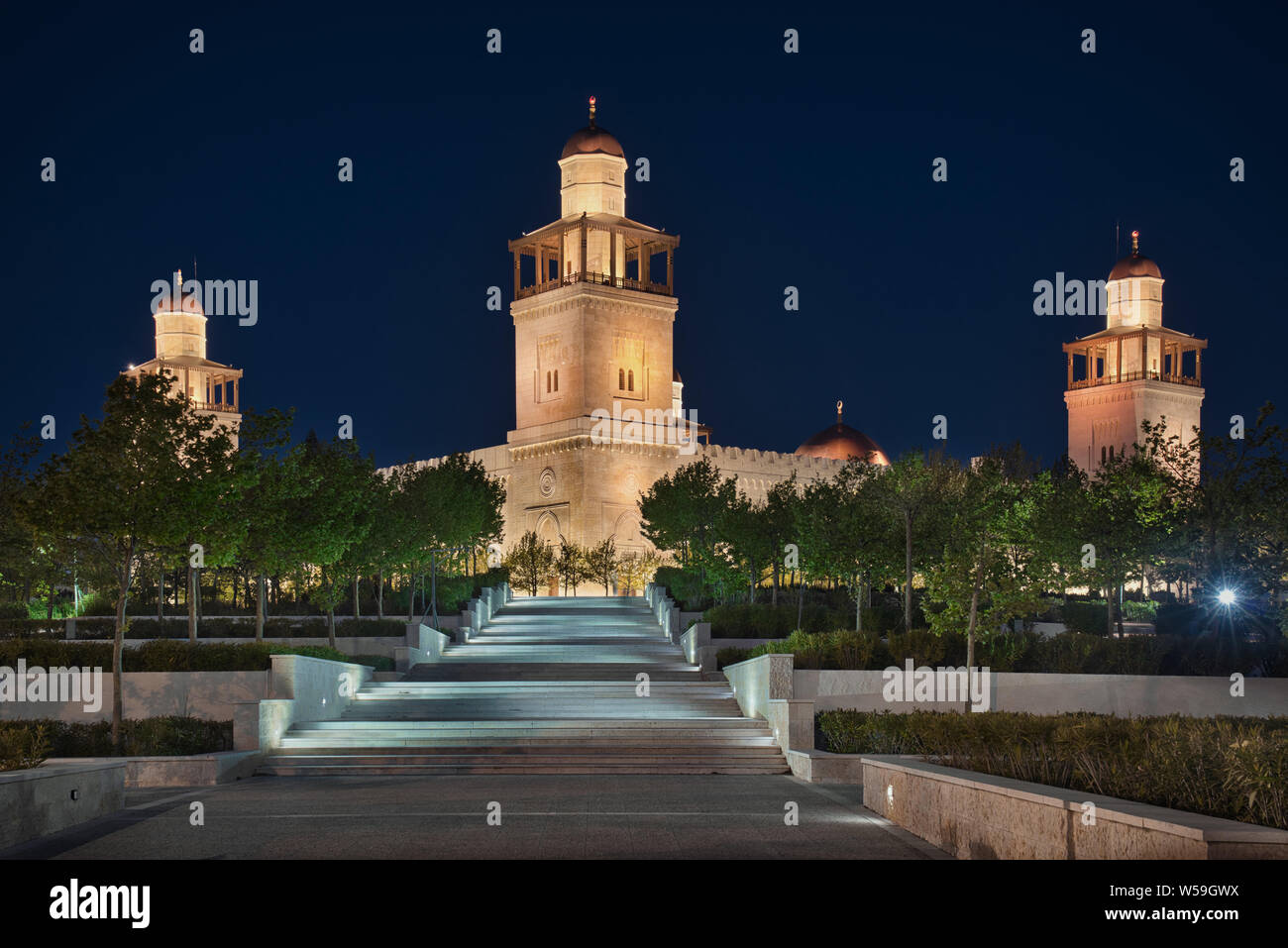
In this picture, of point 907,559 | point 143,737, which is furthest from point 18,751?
point 907,559

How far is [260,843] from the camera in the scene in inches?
434

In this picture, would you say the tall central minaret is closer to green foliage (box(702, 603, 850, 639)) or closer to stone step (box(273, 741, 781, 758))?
green foliage (box(702, 603, 850, 639))

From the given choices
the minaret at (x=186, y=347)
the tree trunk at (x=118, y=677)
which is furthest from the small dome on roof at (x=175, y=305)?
the tree trunk at (x=118, y=677)

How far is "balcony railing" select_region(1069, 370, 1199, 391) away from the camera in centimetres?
7881

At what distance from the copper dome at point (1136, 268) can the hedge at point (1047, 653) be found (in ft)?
182

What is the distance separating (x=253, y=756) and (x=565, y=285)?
144 ft

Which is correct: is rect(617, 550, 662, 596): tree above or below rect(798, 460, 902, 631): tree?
below

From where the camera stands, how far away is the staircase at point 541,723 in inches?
723

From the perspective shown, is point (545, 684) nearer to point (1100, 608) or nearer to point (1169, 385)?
point (1100, 608)

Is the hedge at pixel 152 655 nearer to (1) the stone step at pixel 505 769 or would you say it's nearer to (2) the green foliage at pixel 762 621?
(1) the stone step at pixel 505 769

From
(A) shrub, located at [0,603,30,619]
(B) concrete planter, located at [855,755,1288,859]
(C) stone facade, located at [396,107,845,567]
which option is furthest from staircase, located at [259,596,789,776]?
(C) stone facade, located at [396,107,845,567]

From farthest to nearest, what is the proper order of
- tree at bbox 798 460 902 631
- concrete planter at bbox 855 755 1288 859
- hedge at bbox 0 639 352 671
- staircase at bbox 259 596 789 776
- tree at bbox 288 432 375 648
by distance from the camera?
tree at bbox 798 460 902 631 < tree at bbox 288 432 375 648 < hedge at bbox 0 639 352 671 < staircase at bbox 259 596 789 776 < concrete planter at bbox 855 755 1288 859

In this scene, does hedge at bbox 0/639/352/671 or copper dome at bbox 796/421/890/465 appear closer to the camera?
hedge at bbox 0/639/352/671
